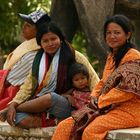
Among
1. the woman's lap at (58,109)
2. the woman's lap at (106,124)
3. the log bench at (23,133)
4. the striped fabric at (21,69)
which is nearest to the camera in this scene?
the woman's lap at (106,124)

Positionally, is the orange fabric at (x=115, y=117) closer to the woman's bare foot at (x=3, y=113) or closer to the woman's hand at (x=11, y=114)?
the woman's hand at (x=11, y=114)

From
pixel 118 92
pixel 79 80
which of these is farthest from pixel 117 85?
pixel 79 80

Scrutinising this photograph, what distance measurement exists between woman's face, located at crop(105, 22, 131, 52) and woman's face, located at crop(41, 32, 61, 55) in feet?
2.23

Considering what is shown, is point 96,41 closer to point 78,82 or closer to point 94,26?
point 94,26

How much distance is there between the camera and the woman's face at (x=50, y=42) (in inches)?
226

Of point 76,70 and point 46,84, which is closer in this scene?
point 76,70

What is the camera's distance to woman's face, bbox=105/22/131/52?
5160 mm

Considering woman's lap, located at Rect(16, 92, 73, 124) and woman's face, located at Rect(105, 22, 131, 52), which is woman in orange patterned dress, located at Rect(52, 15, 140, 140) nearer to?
woman's face, located at Rect(105, 22, 131, 52)

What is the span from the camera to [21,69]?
616 cm

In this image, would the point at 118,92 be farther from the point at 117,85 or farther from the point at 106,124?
the point at 106,124

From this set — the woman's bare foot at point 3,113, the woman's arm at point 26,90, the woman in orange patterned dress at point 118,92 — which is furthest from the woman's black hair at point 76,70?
the woman's bare foot at point 3,113

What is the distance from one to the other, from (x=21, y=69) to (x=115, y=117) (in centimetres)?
146

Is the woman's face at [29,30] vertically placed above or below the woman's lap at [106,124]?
above

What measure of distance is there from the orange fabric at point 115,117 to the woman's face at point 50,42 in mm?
827
